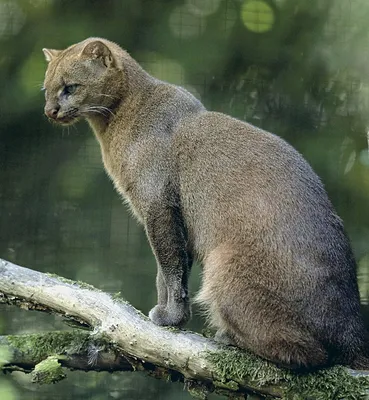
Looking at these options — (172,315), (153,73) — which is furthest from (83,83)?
(153,73)

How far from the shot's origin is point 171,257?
3699 mm

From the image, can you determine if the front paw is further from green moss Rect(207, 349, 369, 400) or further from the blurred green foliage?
the blurred green foliage

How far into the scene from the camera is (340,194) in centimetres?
516

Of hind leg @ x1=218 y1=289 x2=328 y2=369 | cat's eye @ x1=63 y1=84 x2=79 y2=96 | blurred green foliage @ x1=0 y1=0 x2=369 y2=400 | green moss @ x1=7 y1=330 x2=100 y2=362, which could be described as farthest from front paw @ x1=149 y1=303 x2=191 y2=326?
blurred green foliage @ x1=0 y1=0 x2=369 y2=400

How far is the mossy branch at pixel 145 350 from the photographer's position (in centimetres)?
321

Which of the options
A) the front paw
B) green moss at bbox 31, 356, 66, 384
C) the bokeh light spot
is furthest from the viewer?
the bokeh light spot

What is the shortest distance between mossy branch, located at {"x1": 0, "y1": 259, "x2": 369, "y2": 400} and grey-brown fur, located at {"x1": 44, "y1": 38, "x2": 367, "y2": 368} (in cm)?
7

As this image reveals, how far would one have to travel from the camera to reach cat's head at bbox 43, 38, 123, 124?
3.93 meters

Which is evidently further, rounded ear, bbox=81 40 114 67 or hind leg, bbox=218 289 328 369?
rounded ear, bbox=81 40 114 67

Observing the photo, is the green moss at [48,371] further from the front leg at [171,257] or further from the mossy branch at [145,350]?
the front leg at [171,257]

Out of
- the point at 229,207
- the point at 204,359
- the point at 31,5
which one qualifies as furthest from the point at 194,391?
the point at 31,5

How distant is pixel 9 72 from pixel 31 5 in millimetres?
447

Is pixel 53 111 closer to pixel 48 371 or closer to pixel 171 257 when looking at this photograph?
pixel 171 257

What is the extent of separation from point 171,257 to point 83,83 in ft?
2.97
